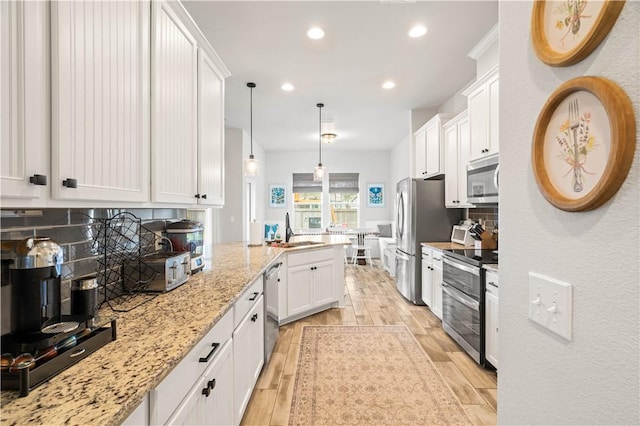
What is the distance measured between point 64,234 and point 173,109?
79 centimetres

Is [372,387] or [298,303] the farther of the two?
[298,303]

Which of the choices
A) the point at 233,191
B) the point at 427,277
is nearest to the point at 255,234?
the point at 427,277

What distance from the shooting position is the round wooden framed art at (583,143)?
20.3 inches

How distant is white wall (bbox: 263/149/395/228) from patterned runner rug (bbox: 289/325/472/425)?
5435 millimetres

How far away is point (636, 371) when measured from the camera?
494 mm

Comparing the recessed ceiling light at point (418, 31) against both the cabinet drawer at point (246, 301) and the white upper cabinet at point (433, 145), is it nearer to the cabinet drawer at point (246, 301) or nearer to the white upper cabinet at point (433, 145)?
the white upper cabinet at point (433, 145)

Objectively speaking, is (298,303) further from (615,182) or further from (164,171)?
(615,182)

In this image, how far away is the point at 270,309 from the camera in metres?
2.52

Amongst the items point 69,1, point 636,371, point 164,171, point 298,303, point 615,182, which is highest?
point 69,1

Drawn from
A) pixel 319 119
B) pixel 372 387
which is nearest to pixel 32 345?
pixel 372 387

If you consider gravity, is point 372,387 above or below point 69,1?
below

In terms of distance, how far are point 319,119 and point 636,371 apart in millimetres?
5339

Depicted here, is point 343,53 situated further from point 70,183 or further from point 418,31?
point 70,183

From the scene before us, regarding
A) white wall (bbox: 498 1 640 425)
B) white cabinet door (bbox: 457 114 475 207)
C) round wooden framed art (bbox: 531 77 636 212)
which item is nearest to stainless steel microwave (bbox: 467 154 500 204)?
white cabinet door (bbox: 457 114 475 207)
